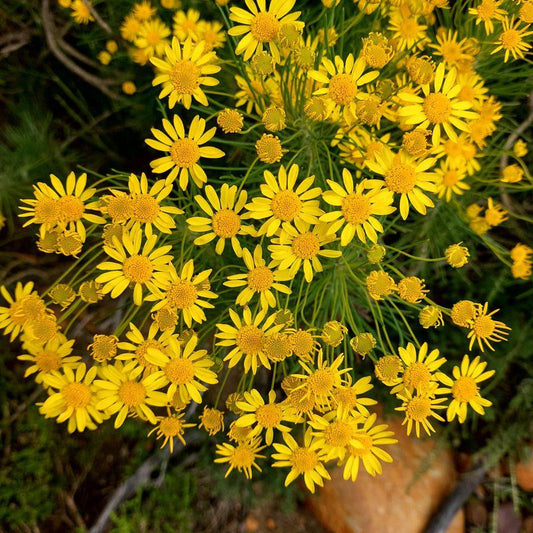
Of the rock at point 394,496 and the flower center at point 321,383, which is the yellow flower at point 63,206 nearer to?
the flower center at point 321,383

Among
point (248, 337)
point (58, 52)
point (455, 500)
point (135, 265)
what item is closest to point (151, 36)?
point (58, 52)

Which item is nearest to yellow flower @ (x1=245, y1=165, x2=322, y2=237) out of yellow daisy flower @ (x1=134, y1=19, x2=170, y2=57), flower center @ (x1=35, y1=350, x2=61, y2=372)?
flower center @ (x1=35, y1=350, x2=61, y2=372)

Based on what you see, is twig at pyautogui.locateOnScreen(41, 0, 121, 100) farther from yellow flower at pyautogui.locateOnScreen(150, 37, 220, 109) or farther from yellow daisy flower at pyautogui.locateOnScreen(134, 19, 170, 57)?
yellow flower at pyautogui.locateOnScreen(150, 37, 220, 109)

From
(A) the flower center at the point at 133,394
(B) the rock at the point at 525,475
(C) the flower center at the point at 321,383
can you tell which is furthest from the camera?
(B) the rock at the point at 525,475

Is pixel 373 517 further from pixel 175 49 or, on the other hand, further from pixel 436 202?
pixel 175 49

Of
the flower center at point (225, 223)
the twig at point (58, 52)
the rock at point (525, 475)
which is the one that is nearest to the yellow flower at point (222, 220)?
the flower center at point (225, 223)

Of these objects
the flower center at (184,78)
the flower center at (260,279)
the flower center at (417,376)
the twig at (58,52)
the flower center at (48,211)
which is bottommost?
the flower center at (417,376)
